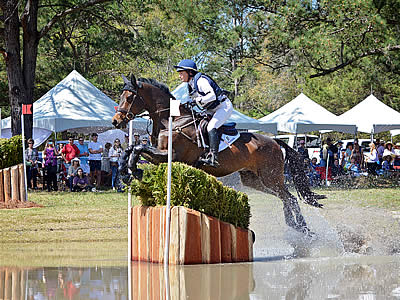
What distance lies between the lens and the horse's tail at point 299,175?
1276 cm

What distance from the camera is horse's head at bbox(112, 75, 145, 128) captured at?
419 inches

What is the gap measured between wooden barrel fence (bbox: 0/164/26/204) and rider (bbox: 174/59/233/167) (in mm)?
6966

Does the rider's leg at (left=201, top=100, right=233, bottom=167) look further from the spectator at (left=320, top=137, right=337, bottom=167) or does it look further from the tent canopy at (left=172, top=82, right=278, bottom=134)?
the spectator at (left=320, top=137, right=337, bottom=167)

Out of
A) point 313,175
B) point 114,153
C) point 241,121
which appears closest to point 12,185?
point 114,153

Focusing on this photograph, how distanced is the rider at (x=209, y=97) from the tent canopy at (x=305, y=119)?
1648cm

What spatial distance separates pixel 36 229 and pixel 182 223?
5.27m

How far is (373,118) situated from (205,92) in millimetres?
19510

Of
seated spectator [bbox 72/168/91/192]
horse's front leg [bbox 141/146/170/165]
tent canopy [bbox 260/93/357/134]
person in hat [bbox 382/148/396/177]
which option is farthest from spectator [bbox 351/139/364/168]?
horse's front leg [bbox 141/146/170/165]

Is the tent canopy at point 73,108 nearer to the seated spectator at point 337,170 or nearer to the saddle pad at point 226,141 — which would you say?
the seated spectator at point 337,170

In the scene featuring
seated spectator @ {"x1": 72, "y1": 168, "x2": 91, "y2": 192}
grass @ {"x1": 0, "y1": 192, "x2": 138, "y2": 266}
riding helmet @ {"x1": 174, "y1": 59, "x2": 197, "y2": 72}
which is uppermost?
riding helmet @ {"x1": 174, "y1": 59, "x2": 197, "y2": 72}

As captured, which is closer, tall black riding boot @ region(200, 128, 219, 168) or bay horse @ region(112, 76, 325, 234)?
bay horse @ region(112, 76, 325, 234)

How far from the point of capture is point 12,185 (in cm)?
1633

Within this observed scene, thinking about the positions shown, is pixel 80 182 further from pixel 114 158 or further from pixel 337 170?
pixel 337 170

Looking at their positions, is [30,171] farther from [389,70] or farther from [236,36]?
[389,70]
